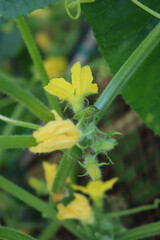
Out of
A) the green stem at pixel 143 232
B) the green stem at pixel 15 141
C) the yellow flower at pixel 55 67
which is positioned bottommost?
the green stem at pixel 143 232

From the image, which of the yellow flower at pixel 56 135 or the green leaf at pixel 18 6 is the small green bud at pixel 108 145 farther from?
the green leaf at pixel 18 6

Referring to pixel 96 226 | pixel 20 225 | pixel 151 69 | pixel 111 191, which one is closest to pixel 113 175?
pixel 111 191

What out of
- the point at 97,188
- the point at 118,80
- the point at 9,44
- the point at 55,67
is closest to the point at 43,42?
the point at 9,44

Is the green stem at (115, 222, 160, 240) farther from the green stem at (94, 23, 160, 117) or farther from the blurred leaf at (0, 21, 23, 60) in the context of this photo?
the blurred leaf at (0, 21, 23, 60)

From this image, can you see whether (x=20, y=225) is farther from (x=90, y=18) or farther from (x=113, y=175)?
(x=90, y=18)

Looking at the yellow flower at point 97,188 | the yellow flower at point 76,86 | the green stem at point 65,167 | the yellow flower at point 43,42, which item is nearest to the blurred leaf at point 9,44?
the yellow flower at point 43,42

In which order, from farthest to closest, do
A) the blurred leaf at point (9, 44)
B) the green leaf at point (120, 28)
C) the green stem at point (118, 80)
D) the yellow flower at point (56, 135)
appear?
the blurred leaf at point (9, 44) → the green leaf at point (120, 28) → the green stem at point (118, 80) → the yellow flower at point (56, 135)

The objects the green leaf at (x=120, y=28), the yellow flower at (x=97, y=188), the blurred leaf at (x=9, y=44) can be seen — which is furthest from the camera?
the blurred leaf at (x=9, y=44)

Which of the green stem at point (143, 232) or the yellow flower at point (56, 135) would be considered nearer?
the yellow flower at point (56, 135)
